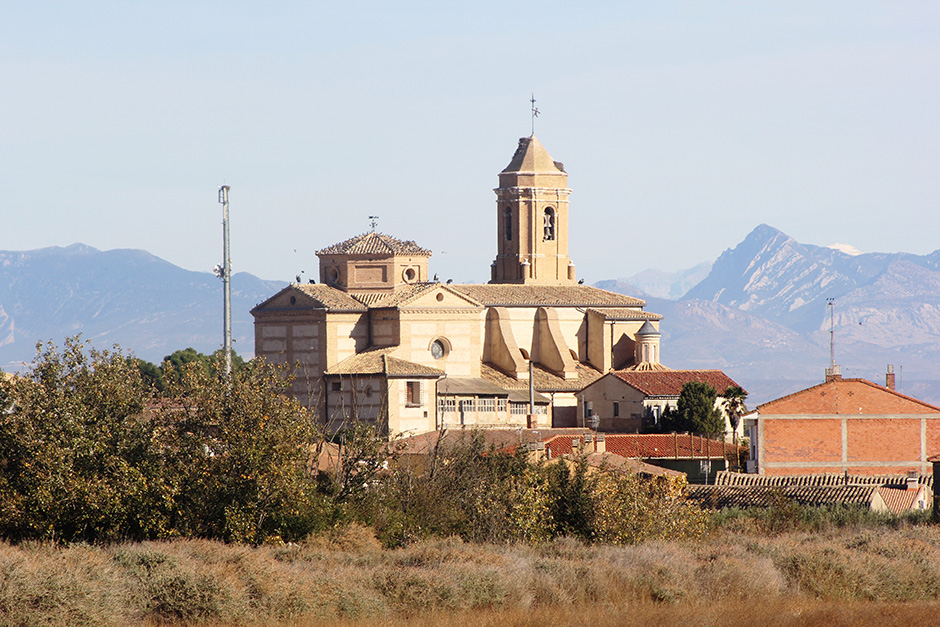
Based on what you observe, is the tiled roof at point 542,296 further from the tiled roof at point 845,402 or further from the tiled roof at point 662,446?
the tiled roof at point 845,402

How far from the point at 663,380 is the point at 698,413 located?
489 centimetres

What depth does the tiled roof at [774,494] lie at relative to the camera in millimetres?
39750

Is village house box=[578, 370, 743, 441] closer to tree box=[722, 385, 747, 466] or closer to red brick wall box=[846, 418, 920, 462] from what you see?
tree box=[722, 385, 747, 466]

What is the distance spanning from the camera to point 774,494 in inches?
1511

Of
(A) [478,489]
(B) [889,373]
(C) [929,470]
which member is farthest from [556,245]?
(A) [478,489]

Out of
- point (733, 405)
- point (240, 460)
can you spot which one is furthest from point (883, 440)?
point (240, 460)

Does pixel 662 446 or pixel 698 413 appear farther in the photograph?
pixel 698 413

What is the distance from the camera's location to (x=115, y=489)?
26625 millimetres

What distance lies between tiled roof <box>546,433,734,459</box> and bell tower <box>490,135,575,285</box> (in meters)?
22.6

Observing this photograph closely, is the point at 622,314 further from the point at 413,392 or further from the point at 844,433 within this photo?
the point at 844,433

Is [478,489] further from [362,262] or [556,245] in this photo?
[556,245]

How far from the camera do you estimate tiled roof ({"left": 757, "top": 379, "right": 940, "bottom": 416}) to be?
2112 inches

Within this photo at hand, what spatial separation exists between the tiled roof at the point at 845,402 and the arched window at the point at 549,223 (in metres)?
27.4

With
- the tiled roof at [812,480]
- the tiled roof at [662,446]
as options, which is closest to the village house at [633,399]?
the tiled roof at [662,446]
